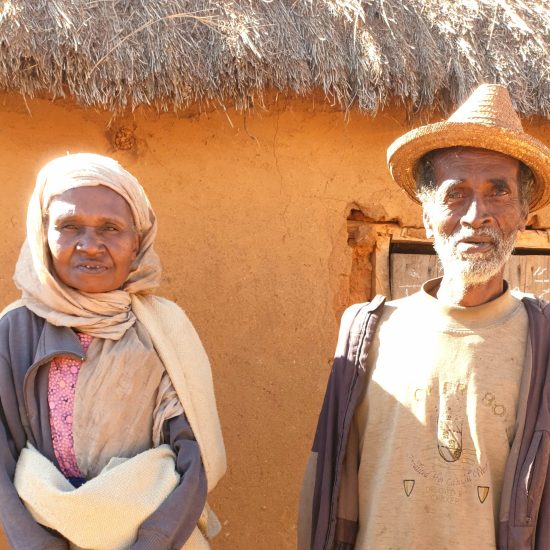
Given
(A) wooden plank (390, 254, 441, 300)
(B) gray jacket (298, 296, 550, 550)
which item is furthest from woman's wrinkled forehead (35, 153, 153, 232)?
(A) wooden plank (390, 254, 441, 300)

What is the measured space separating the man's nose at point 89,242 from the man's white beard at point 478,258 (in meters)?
1.11

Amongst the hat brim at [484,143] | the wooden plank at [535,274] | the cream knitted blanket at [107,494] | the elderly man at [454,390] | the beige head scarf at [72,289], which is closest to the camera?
the cream knitted blanket at [107,494]

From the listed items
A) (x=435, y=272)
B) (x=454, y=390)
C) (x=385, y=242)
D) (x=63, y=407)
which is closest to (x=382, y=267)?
(x=385, y=242)

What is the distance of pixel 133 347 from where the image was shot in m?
2.76

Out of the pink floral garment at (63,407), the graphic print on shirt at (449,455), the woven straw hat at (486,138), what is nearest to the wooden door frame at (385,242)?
the woven straw hat at (486,138)

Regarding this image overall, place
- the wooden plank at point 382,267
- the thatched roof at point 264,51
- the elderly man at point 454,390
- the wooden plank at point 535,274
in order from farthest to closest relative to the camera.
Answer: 1. the wooden plank at point 535,274
2. the wooden plank at point 382,267
3. the thatched roof at point 264,51
4. the elderly man at point 454,390

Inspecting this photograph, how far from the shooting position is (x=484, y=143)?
9.47 ft

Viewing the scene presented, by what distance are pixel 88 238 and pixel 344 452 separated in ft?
3.42

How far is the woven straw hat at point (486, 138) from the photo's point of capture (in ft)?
9.43

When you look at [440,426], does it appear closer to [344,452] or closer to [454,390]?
[454,390]

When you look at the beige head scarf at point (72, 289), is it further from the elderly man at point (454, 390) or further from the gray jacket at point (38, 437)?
the elderly man at point (454, 390)

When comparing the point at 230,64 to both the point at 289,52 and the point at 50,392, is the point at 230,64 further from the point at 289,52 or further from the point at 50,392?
the point at 50,392

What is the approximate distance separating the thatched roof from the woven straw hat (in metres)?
0.99

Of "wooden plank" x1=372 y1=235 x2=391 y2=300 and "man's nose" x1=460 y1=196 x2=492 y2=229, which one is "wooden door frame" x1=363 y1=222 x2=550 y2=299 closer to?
"wooden plank" x1=372 y1=235 x2=391 y2=300
